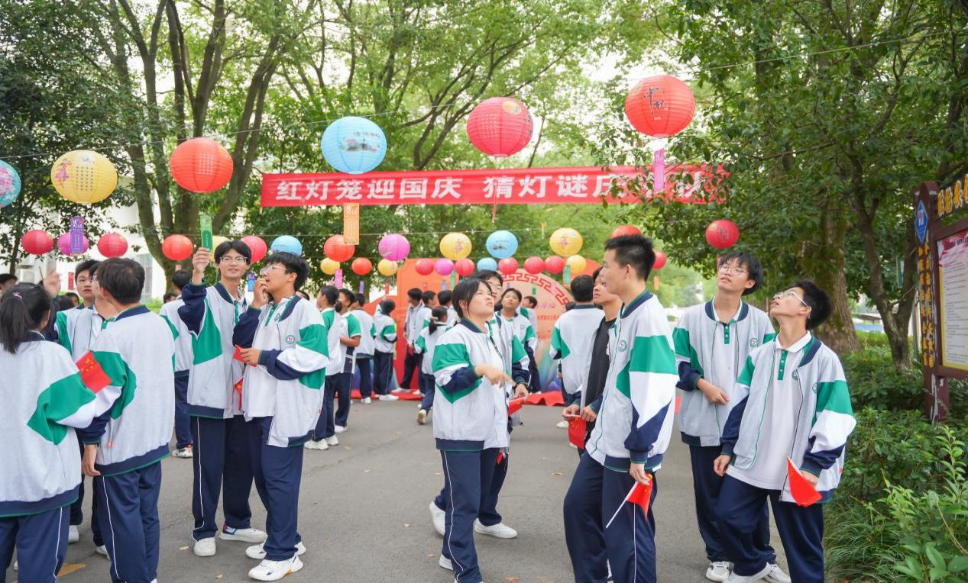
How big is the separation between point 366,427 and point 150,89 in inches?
344

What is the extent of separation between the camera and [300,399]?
171 inches

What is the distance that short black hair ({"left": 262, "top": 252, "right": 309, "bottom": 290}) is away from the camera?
4488 mm

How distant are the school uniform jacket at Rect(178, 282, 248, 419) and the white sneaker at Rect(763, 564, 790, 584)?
344 cm

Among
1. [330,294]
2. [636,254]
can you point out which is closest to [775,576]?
[636,254]

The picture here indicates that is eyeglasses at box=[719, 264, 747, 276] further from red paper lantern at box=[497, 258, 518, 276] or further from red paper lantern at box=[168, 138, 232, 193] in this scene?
red paper lantern at box=[497, 258, 518, 276]

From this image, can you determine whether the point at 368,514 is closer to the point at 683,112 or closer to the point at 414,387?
the point at 683,112

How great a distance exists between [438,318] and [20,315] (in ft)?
25.9

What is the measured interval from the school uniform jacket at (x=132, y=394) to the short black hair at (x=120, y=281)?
8 cm

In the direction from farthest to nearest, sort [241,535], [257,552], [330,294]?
[330,294], [241,535], [257,552]

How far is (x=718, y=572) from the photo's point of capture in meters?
4.42

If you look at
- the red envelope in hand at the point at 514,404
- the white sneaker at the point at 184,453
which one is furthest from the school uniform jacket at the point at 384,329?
→ the red envelope in hand at the point at 514,404

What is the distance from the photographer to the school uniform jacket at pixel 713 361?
4.51m

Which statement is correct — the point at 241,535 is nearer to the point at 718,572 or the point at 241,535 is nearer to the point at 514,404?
the point at 514,404

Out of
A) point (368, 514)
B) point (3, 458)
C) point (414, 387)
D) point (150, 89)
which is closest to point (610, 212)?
point (414, 387)
